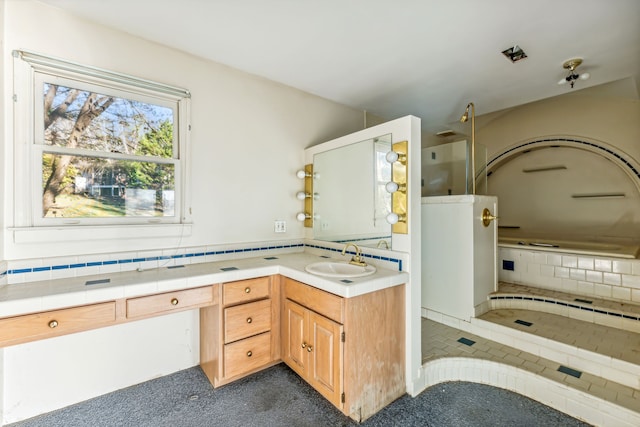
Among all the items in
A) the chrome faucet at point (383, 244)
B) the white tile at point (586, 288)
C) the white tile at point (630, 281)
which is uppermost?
the chrome faucet at point (383, 244)

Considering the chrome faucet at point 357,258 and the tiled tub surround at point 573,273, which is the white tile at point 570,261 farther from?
the chrome faucet at point 357,258

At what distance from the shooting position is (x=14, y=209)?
4.94 ft

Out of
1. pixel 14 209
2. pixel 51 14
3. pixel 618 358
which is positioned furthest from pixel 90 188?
pixel 618 358

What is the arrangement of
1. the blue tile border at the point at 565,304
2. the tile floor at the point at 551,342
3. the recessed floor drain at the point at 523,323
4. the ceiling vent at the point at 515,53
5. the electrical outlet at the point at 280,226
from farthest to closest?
the electrical outlet at the point at 280,226
the recessed floor drain at the point at 523,323
the blue tile border at the point at 565,304
the ceiling vent at the point at 515,53
the tile floor at the point at 551,342

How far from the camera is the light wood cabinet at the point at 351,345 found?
1.56 meters

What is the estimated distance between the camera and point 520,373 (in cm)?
185

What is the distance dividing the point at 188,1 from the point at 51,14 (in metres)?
0.82

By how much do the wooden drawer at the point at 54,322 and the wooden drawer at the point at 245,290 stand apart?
595 millimetres

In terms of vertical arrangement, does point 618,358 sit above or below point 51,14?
below

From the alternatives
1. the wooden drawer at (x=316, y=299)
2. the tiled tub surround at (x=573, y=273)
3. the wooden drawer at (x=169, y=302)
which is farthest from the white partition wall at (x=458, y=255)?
the wooden drawer at (x=169, y=302)

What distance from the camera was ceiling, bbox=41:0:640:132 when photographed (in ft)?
5.15

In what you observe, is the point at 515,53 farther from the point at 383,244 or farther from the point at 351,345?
the point at 351,345

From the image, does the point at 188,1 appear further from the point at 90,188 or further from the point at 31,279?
the point at 31,279

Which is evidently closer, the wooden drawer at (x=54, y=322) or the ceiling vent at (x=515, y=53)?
the wooden drawer at (x=54, y=322)
